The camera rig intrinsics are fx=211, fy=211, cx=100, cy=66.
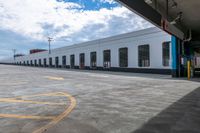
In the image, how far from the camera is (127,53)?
3288cm

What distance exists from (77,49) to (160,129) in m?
42.8

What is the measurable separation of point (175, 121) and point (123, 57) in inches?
1115

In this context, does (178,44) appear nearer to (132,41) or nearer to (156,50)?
(156,50)

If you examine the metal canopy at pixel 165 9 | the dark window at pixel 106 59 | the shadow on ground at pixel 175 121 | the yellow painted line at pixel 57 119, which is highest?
the metal canopy at pixel 165 9

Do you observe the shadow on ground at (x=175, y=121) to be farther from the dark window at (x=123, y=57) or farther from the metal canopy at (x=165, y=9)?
the dark window at (x=123, y=57)

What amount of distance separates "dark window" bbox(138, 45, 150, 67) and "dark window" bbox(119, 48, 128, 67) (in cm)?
291

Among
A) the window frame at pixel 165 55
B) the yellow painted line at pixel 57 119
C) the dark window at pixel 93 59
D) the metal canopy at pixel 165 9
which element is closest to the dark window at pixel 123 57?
the window frame at pixel 165 55

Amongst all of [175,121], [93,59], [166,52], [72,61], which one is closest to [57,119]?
[175,121]

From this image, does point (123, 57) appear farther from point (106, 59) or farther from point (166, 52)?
point (166, 52)

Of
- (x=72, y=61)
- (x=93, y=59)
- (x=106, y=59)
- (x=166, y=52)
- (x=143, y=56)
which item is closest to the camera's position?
(x=166, y=52)

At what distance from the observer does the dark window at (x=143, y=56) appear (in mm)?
29375

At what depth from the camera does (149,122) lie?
5781 mm

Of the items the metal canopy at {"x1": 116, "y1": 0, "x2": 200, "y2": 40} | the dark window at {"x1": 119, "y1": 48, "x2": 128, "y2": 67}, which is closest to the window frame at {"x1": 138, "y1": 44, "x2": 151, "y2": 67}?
the dark window at {"x1": 119, "y1": 48, "x2": 128, "y2": 67}

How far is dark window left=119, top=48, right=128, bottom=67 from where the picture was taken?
109 feet
